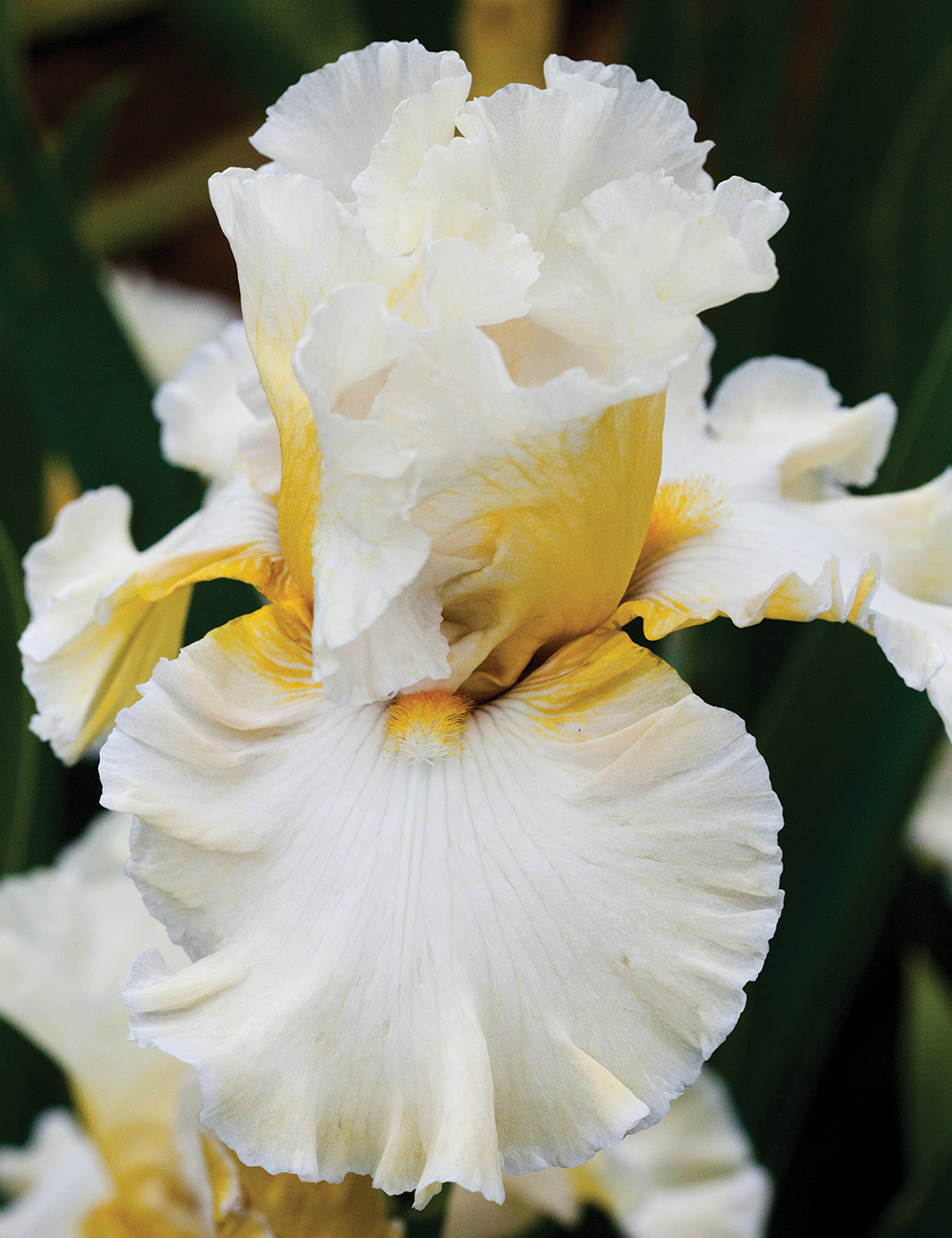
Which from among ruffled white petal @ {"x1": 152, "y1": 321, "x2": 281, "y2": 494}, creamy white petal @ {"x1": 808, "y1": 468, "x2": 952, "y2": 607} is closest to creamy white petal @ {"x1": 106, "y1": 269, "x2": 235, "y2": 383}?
ruffled white petal @ {"x1": 152, "y1": 321, "x2": 281, "y2": 494}

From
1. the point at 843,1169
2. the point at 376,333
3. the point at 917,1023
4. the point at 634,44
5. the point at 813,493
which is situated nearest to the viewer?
the point at 376,333

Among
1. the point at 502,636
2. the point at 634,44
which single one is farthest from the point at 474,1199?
the point at 634,44

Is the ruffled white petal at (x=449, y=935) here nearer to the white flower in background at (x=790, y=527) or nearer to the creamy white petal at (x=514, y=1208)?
the white flower in background at (x=790, y=527)

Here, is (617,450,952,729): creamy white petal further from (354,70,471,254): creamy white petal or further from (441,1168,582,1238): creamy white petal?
(441,1168,582,1238): creamy white petal

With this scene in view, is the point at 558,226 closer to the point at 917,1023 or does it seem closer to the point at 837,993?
the point at 837,993

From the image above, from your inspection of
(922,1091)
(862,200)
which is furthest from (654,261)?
(862,200)

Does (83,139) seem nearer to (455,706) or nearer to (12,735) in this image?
(12,735)
